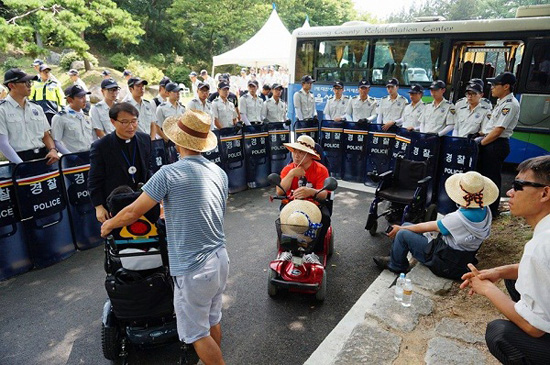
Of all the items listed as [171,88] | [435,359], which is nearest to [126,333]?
[435,359]

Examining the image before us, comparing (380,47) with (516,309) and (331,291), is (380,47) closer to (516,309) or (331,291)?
(331,291)

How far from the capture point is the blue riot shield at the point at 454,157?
5863 mm

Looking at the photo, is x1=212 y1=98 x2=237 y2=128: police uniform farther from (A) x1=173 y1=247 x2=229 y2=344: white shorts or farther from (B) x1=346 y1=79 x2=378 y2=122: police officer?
(A) x1=173 y1=247 x2=229 y2=344: white shorts

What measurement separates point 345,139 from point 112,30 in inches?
736

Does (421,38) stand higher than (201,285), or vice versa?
(421,38)

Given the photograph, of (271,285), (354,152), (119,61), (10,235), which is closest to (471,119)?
(354,152)

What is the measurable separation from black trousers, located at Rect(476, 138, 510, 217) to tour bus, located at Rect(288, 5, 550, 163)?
3.34 m

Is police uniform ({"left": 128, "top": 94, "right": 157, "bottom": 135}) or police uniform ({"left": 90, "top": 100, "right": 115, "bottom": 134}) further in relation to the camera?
police uniform ({"left": 128, "top": 94, "right": 157, "bottom": 135})

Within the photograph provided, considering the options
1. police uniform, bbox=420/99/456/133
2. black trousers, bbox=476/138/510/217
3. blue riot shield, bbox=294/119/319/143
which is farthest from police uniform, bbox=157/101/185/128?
black trousers, bbox=476/138/510/217

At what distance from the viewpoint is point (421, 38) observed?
31.2ft

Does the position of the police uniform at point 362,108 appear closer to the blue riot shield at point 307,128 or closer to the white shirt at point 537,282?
the blue riot shield at point 307,128

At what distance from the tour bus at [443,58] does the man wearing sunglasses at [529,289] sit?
7.36m

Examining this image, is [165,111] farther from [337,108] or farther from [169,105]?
[337,108]

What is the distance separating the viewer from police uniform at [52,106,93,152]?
205 inches
